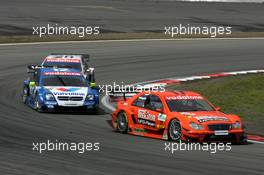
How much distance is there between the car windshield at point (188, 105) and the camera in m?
19.3

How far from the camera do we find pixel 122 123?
20375mm

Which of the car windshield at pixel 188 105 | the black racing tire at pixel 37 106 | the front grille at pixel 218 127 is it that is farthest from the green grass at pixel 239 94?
the black racing tire at pixel 37 106

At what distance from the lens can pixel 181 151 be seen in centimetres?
1703

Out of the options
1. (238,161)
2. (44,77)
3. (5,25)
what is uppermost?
(5,25)

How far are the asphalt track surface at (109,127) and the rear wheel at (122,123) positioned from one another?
283mm

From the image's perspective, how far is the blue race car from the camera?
23.3 m

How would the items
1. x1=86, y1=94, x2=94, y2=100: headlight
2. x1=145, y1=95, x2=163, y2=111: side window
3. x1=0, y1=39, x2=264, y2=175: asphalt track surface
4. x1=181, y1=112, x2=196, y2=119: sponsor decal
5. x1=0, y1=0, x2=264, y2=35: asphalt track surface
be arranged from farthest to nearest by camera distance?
x1=0, y1=0, x2=264, y2=35: asphalt track surface
x1=86, y1=94, x2=94, y2=100: headlight
x1=145, y1=95, x2=163, y2=111: side window
x1=181, y1=112, x2=196, y2=119: sponsor decal
x1=0, y1=39, x2=264, y2=175: asphalt track surface

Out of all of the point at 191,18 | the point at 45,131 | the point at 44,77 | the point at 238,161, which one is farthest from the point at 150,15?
the point at 238,161

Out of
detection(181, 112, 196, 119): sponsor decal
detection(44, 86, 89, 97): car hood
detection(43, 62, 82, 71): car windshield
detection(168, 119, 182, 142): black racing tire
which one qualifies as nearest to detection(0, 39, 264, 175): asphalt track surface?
detection(168, 119, 182, 142): black racing tire

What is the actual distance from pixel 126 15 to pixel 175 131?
1231 inches

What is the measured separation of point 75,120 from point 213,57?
1664 centimetres

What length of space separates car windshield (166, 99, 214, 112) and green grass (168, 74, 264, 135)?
1626 millimetres

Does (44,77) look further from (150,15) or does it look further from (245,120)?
(150,15)

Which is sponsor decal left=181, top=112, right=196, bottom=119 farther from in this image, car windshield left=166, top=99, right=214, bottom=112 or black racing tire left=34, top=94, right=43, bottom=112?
black racing tire left=34, top=94, right=43, bottom=112
